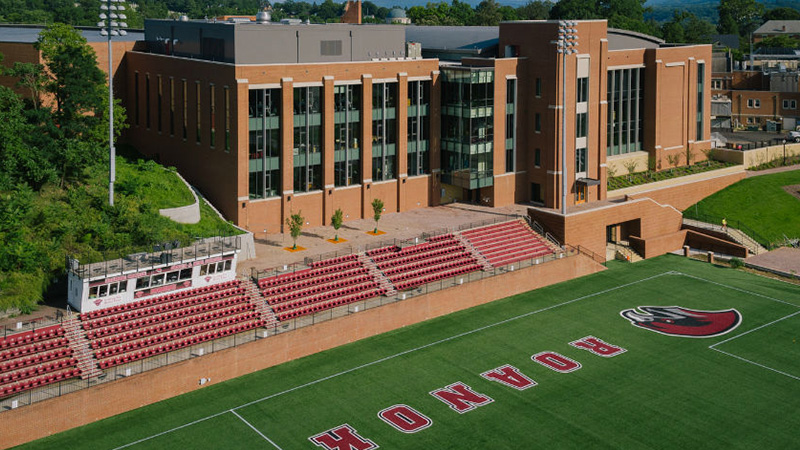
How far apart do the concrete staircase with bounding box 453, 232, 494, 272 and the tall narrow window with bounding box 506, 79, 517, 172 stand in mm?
11032

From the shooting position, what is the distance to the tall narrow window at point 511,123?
236 feet

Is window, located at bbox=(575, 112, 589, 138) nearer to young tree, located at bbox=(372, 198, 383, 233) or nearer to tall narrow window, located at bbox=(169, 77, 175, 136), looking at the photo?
young tree, located at bbox=(372, 198, 383, 233)

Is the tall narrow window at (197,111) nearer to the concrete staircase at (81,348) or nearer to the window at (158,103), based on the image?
the window at (158,103)

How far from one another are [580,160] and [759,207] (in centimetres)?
1819

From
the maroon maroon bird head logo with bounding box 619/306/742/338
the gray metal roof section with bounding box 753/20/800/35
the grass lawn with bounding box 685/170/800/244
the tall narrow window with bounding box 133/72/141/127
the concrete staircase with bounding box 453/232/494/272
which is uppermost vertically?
the gray metal roof section with bounding box 753/20/800/35

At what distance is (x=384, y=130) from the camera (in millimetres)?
67625

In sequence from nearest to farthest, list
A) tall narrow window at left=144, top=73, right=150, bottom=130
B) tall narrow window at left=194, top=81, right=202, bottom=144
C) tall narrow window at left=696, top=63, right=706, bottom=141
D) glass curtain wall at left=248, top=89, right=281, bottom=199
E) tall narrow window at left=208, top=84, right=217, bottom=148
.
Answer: glass curtain wall at left=248, top=89, right=281, bottom=199, tall narrow window at left=208, top=84, right=217, bottom=148, tall narrow window at left=194, top=81, right=202, bottom=144, tall narrow window at left=144, top=73, right=150, bottom=130, tall narrow window at left=696, top=63, right=706, bottom=141

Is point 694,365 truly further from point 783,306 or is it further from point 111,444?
point 111,444

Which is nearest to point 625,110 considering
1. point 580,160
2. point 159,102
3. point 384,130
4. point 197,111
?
point 580,160

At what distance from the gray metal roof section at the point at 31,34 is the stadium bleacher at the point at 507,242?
36.9 metres

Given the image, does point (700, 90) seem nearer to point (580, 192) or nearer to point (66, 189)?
point (580, 192)

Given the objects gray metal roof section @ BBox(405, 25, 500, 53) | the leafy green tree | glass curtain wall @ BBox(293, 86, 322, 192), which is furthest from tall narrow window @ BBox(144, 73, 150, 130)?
the leafy green tree

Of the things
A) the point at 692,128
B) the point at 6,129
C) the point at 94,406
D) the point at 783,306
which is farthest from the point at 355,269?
the point at 692,128

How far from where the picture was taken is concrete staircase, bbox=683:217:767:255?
72.5m
